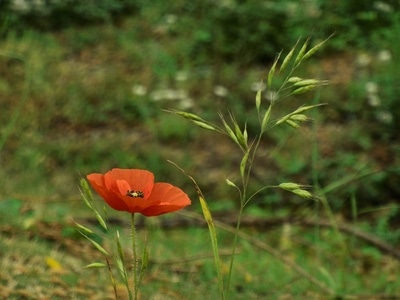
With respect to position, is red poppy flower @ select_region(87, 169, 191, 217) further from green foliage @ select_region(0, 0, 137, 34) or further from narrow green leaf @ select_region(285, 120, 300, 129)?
green foliage @ select_region(0, 0, 137, 34)

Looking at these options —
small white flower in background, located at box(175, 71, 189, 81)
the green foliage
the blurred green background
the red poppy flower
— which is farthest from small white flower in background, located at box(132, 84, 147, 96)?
the red poppy flower

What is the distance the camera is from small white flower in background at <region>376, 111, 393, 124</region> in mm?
6801

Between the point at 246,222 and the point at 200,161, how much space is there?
272 cm

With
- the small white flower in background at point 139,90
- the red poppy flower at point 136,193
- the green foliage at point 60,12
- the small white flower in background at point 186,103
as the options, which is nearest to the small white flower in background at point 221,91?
the small white flower in background at point 186,103

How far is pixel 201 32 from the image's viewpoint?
8.48m

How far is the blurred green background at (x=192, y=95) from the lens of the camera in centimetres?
596

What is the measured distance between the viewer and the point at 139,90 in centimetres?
732

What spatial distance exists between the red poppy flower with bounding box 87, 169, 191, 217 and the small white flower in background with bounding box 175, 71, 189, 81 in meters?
6.13

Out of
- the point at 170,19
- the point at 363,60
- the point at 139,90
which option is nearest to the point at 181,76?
the point at 139,90

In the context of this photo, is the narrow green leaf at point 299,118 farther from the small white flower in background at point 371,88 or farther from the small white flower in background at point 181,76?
the small white flower in background at point 181,76

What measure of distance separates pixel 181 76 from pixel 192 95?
21 centimetres

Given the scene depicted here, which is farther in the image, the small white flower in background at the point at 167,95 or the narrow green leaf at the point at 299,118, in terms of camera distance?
the small white flower in background at the point at 167,95

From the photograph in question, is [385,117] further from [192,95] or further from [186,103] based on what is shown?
[192,95]

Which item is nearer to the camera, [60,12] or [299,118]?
[299,118]
